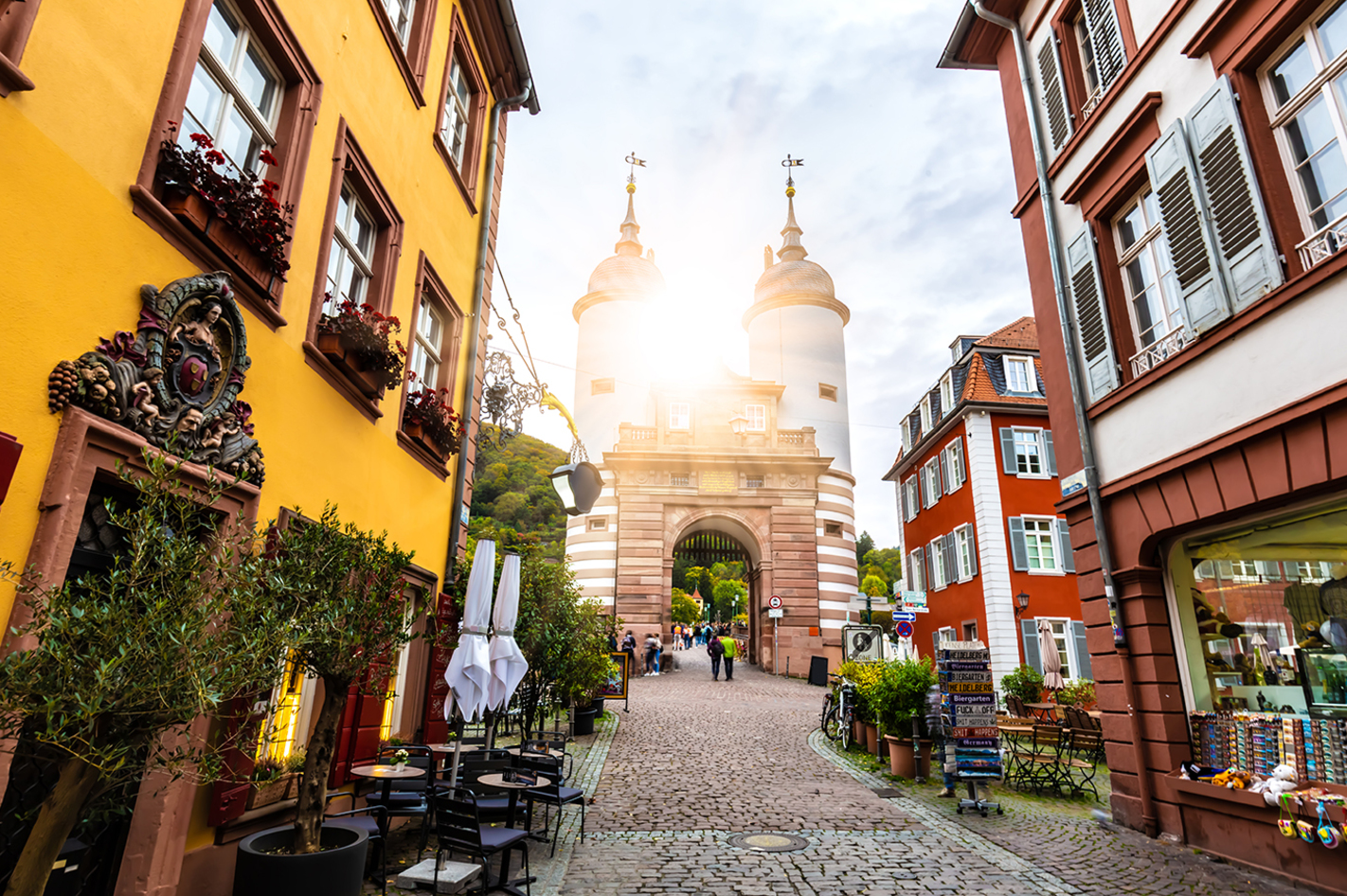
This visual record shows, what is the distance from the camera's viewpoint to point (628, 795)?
32.5ft

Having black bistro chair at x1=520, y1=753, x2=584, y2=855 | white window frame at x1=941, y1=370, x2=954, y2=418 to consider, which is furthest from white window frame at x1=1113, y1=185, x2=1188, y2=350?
white window frame at x1=941, y1=370, x2=954, y2=418

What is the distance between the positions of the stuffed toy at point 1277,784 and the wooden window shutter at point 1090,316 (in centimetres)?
435

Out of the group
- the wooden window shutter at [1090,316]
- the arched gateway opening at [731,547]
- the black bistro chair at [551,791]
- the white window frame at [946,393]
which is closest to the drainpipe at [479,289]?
the black bistro chair at [551,791]

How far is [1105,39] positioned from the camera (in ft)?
31.7

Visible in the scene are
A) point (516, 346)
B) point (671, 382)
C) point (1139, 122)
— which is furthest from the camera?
point (671, 382)

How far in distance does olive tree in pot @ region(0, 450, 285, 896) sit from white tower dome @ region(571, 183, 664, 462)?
111ft

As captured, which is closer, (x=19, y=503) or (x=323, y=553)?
(x=19, y=503)

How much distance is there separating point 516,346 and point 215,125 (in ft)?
21.4

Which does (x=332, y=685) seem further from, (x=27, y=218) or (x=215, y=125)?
(x=215, y=125)

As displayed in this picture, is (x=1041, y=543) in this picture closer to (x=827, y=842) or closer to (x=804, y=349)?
(x=827, y=842)

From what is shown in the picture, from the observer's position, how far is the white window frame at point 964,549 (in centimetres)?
2308

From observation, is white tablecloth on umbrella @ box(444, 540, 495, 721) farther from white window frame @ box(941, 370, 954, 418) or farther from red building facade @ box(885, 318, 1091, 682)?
white window frame @ box(941, 370, 954, 418)

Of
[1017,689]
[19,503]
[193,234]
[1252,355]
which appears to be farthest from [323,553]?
[1017,689]

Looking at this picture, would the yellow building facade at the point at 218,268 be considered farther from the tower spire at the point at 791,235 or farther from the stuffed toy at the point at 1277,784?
the tower spire at the point at 791,235
